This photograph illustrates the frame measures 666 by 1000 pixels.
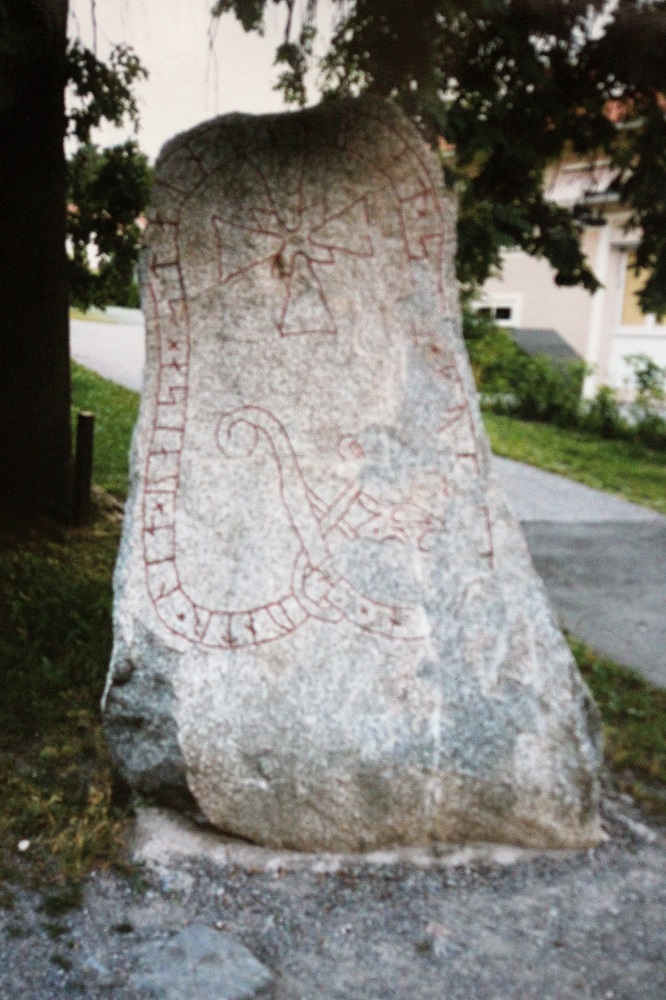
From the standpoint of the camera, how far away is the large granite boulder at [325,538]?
3.25 metres

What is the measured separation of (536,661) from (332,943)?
103 centimetres

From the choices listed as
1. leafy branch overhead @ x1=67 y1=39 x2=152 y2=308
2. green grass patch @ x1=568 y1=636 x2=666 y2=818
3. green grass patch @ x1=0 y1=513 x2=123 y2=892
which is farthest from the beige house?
green grass patch @ x1=0 y1=513 x2=123 y2=892

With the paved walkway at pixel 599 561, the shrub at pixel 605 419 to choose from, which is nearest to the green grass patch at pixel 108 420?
the paved walkway at pixel 599 561

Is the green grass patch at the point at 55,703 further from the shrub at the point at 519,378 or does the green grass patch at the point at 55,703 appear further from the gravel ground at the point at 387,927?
the shrub at the point at 519,378

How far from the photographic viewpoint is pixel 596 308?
14.5 meters

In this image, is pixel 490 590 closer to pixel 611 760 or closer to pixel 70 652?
pixel 611 760

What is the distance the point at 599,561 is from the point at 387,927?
170 inches

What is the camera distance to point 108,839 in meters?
3.26

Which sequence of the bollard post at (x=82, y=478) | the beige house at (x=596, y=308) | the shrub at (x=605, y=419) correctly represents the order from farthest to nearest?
the beige house at (x=596, y=308)
the shrub at (x=605, y=419)
the bollard post at (x=82, y=478)

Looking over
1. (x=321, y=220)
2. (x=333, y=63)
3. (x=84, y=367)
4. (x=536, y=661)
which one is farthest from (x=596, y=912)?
(x=84, y=367)

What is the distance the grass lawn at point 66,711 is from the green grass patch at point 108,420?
59.9 inches

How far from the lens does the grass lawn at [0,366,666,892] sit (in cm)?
324

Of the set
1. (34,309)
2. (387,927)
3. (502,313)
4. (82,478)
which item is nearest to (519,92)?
(34,309)

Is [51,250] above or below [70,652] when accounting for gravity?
above
